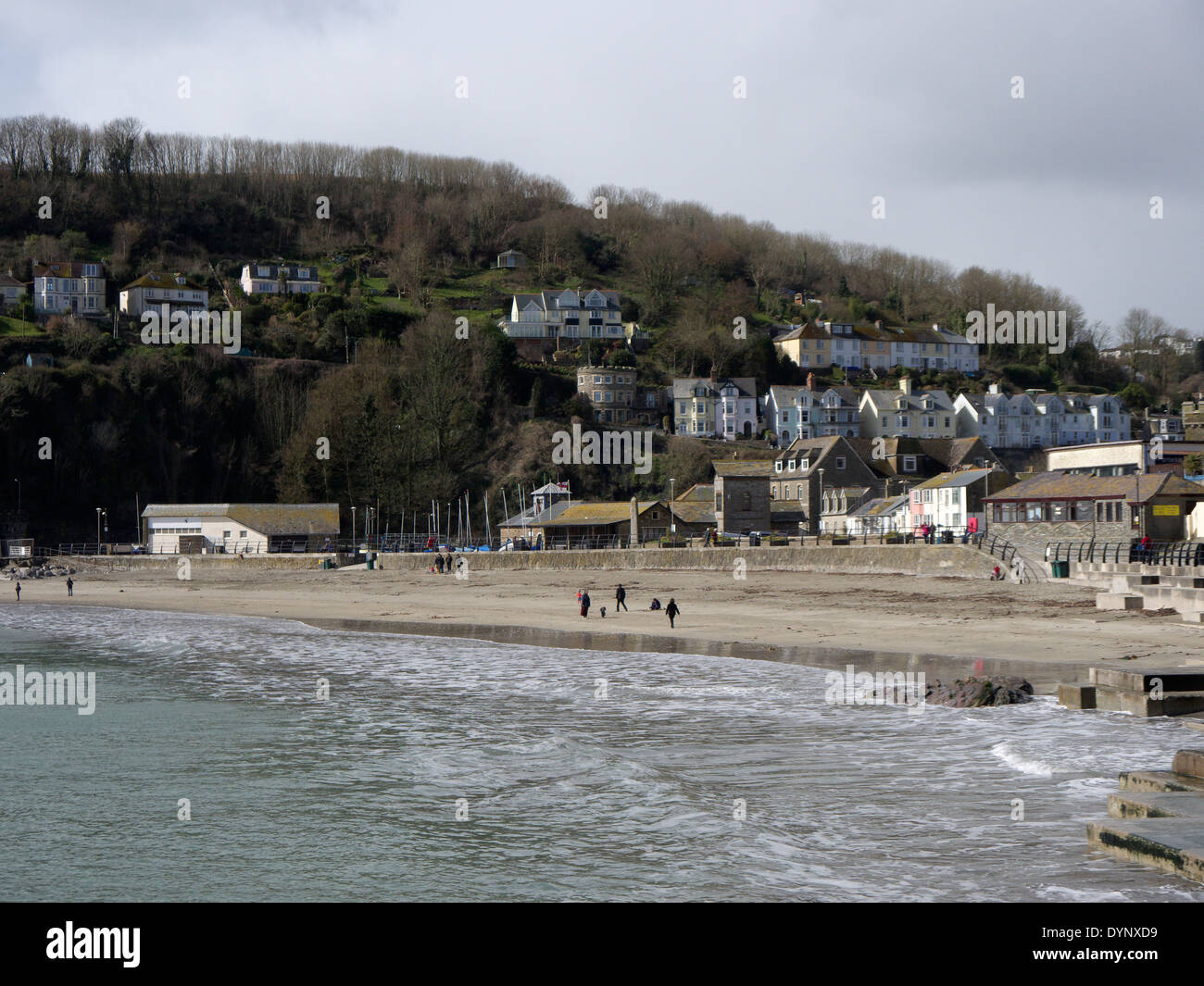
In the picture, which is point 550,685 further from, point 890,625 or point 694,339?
point 694,339

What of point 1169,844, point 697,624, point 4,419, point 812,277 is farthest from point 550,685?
point 812,277

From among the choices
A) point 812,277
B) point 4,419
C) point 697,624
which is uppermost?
point 812,277

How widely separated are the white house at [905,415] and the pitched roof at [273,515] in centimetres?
5773

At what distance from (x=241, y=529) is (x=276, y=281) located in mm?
62429

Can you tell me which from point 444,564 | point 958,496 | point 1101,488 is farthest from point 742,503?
point 1101,488

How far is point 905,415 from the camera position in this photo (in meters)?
115

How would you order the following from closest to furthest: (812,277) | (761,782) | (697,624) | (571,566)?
(761,782), (697,624), (571,566), (812,277)

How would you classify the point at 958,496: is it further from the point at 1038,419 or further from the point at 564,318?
the point at 564,318

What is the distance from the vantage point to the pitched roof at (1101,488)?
41.1 meters

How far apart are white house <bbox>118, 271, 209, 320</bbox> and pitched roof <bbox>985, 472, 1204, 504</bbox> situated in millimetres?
96763

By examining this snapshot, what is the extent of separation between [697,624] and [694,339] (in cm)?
9009

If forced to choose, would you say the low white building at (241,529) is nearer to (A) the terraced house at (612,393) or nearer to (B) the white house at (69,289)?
(A) the terraced house at (612,393)

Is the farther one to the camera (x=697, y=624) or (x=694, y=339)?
(x=694, y=339)

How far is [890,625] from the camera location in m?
30.9
